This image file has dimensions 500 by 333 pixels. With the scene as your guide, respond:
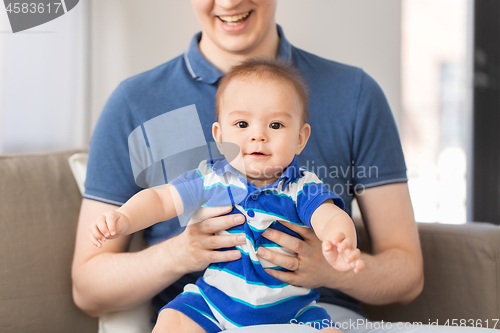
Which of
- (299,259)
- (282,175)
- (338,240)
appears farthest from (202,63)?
(338,240)

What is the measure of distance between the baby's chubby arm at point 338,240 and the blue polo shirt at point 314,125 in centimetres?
33

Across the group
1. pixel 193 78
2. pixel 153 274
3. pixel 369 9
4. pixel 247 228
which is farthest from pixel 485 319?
pixel 369 9

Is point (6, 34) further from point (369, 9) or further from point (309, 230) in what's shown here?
point (369, 9)

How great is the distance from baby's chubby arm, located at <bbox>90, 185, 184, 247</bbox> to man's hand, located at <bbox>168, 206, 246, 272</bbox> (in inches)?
2.3

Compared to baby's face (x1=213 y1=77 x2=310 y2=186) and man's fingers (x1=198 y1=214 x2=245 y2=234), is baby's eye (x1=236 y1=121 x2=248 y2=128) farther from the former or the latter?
man's fingers (x1=198 y1=214 x2=245 y2=234)

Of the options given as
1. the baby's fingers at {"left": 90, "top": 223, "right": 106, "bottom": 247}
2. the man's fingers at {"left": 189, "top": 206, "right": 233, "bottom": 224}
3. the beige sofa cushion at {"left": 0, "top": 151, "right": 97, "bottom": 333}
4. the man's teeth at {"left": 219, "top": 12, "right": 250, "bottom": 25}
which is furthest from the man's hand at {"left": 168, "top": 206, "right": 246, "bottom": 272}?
the man's teeth at {"left": 219, "top": 12, "right": 250, "bottom": 25}

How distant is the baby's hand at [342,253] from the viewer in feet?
1.77

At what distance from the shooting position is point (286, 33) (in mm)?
1666

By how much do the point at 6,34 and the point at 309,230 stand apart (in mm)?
1068

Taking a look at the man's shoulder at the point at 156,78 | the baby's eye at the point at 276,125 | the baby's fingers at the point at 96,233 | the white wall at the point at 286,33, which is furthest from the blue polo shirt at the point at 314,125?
the white wall at the point at 286,33

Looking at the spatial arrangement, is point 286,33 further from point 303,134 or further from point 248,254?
point 248,254

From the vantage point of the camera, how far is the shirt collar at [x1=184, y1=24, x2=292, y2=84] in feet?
3.25

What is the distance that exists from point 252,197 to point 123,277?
337mm

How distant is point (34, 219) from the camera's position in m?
0.96
